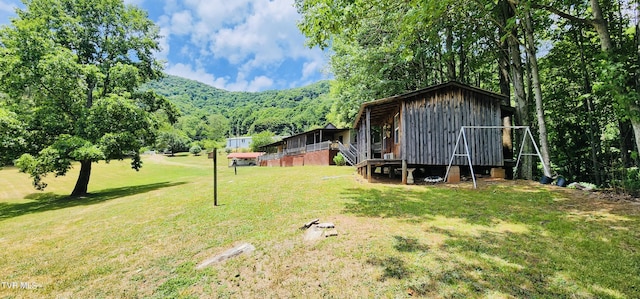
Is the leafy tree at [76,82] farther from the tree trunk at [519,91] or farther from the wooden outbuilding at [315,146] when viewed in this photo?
the tree trunk at [519,91]

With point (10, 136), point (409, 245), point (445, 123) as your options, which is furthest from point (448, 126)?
point (10, 136)

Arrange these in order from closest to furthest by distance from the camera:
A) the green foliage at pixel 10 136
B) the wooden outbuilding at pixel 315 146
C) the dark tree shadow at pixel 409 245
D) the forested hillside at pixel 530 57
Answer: the dark tree shadow at pixel 409 245
the forested hillside at pixel 530 57
the green foliage at pixel 10 136
the wooden outbuilding at pixel 315 146

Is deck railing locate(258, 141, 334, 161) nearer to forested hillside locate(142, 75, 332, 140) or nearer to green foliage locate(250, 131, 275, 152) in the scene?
green foliage locate(250, 131, 275, 152)

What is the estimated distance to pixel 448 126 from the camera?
1112 cm

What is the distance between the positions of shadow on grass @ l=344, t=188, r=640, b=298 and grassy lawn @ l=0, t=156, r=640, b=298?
2 cm

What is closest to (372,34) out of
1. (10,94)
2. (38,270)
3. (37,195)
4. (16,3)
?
(38,270)

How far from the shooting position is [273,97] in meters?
131

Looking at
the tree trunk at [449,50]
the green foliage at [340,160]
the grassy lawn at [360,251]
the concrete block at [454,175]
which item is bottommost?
the grassy lawn at [360,251]

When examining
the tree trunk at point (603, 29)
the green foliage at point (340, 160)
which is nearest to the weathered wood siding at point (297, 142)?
the green foliage at point (340, 160)

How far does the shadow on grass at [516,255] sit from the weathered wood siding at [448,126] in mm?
4729

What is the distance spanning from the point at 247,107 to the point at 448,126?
386ft

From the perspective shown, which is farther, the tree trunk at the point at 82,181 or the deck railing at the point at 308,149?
the deck railing at the point at 308,149

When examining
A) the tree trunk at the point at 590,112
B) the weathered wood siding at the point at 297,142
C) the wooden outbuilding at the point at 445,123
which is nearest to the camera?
the wooden outbuilding at the point at 445,123

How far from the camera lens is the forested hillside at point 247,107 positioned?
95.2 m
